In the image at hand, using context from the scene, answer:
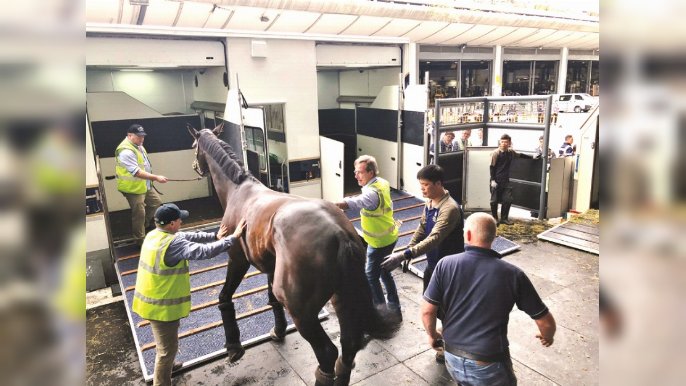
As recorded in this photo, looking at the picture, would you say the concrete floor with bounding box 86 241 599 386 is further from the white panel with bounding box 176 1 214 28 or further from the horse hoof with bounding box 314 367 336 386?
the white panel with bounding box 176 1 214 28

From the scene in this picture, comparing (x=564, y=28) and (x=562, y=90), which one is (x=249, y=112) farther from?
(x=562, y=90)

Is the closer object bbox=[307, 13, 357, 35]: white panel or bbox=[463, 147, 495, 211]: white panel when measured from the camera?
bbox=[307, 13, 357, 35]: white panel

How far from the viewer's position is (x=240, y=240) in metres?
3.46

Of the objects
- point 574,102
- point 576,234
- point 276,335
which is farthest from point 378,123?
point 574,102

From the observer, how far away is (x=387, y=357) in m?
3.68

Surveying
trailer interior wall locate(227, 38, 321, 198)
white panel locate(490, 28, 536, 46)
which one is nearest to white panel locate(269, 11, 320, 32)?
trailer interior wall locate(227, 38, 321, 198)

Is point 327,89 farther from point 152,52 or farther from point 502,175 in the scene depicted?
point 502,175

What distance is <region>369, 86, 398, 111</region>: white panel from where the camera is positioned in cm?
770

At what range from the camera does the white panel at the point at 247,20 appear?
18.6ft

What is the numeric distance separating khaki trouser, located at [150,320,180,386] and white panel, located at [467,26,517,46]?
8.67m

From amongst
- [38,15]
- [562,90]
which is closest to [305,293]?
[38,15]

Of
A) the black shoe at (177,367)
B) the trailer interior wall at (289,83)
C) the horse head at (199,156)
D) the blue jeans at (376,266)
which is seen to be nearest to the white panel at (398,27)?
the trailer interior wall at (289,83)

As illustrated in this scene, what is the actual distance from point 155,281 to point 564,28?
417 inches

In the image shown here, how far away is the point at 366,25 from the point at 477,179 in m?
3.20
